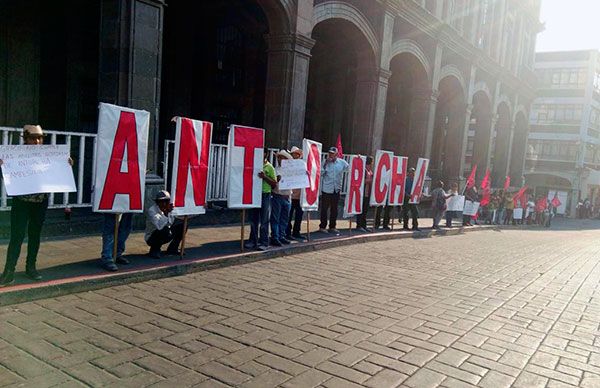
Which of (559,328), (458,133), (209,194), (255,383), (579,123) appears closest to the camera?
(255,383)

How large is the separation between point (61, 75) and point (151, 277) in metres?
9.04

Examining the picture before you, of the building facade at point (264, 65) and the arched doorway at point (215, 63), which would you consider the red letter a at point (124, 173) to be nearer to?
the building facade at point (264, 65)

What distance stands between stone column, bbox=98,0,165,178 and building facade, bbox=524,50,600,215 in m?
50.3

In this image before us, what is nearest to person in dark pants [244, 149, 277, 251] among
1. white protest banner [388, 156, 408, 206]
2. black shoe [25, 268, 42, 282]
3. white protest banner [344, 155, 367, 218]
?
white protest banner [344, 155, 367, 218]

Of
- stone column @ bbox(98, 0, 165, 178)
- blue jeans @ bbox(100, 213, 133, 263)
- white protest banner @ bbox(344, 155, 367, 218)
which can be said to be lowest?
blue jeans @ bbox(100, 213, 133, 263)

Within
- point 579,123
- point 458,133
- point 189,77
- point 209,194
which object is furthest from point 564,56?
point 209,194

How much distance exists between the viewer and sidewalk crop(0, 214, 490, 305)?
514 cm

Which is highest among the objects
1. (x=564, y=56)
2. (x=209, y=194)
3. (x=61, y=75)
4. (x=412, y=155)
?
(x=564, y=56)

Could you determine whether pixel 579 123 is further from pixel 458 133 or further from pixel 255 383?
pixel 255 383

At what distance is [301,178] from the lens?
28.2 feet

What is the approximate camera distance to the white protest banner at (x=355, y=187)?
10953 mm

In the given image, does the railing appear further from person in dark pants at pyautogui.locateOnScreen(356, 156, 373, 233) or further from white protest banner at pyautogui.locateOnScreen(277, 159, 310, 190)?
person in dark pants at pyautogui.locateOnScreen(356, 156, 373, 233)

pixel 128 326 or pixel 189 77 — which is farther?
pixel 189 77

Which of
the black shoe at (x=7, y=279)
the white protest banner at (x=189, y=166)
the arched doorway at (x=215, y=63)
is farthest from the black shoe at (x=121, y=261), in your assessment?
the arched doorway at (x=215, y=63)
